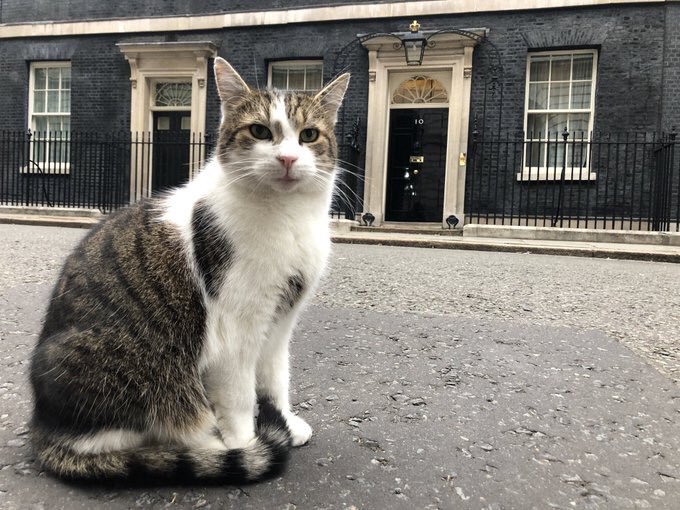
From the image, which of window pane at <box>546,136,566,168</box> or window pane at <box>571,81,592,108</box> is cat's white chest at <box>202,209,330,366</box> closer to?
window pane at <box>546,136,566,168</box>

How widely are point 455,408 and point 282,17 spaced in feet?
42.8

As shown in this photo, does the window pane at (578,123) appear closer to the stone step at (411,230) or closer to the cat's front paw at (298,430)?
the stone step at (411,230)

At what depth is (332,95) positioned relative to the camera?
6.41 ft

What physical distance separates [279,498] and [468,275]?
14.7 ft

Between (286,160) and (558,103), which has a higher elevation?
(558,103)

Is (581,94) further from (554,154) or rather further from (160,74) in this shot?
(160,74)

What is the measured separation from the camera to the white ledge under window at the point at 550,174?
446 inches

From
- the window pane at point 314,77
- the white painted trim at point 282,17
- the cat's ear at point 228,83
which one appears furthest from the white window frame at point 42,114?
the cat's ear at point 228,83

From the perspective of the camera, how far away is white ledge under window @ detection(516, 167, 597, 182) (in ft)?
37.2

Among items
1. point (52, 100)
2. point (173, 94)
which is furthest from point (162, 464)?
point (52, 100)

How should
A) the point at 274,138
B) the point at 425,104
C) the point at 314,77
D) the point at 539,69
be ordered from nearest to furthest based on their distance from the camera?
the point at 274,138 < the point at 539,69 < the point at 425,104 < the point at 314,77

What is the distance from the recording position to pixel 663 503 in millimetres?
1298

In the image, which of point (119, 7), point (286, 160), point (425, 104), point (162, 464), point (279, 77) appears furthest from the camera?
point (119, 7)

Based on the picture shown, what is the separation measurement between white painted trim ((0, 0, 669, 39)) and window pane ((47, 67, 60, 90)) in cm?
93
